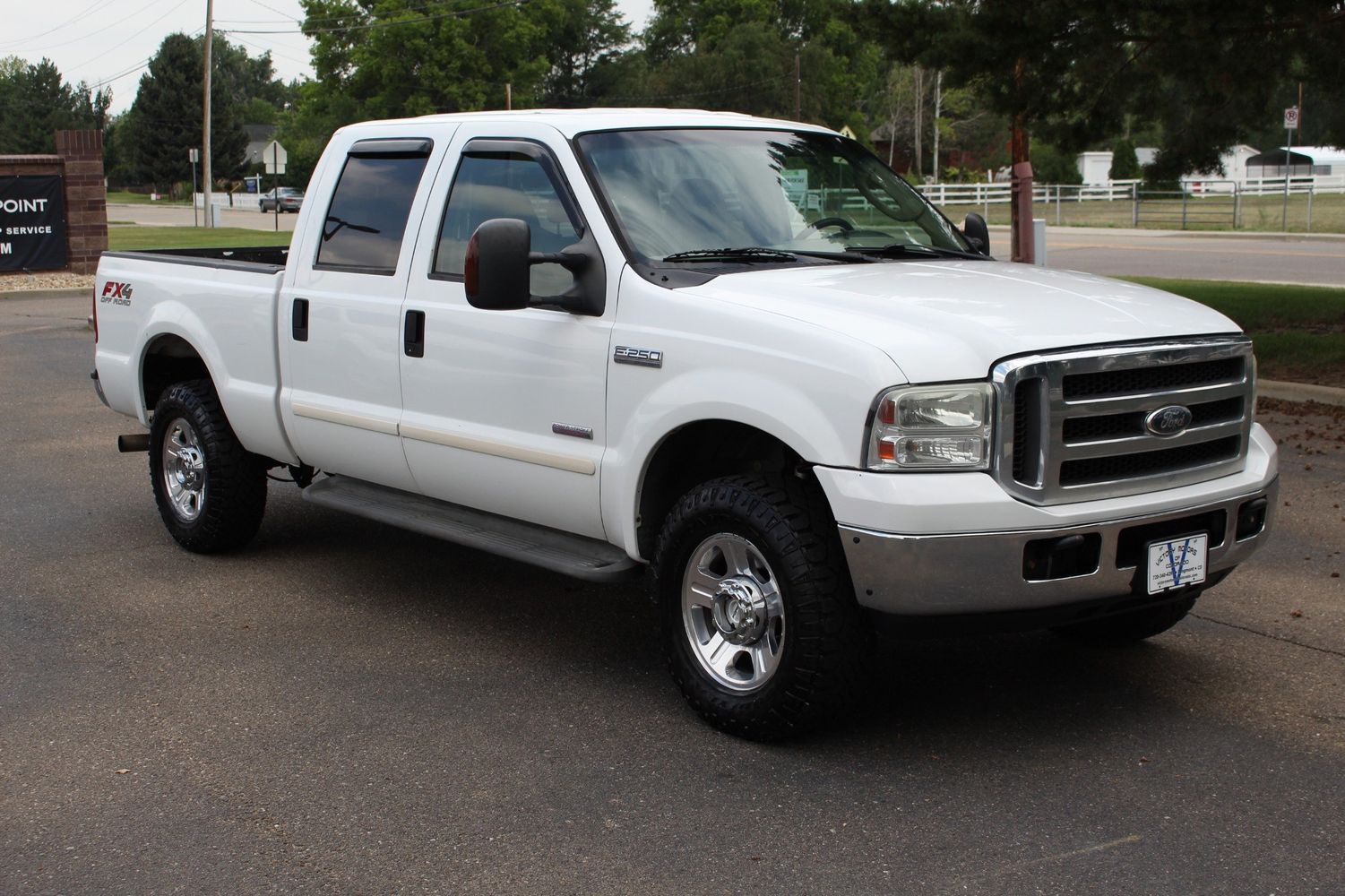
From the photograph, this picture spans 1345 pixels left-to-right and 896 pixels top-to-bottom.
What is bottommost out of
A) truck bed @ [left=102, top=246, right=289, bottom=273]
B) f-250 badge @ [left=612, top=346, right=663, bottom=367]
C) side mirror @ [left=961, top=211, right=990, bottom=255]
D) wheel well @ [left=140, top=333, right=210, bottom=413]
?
wheel well @ [left=140, top=333, right=210, bottom=413]

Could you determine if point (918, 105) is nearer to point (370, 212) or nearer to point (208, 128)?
point (208, 128)

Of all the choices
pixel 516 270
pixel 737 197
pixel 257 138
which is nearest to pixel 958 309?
pixel 737 197

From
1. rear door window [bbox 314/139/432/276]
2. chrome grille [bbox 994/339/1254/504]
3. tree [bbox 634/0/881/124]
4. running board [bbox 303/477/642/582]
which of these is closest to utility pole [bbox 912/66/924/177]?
tree [bbox 634/0/881/124]

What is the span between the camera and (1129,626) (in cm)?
575

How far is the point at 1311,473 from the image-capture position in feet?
29.4

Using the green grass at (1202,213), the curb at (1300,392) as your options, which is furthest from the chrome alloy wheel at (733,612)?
the green grass at (1202,213)

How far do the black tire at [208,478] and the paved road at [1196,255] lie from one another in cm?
1599

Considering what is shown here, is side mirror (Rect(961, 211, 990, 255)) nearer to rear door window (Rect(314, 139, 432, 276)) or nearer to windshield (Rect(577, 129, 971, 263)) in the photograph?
windshield (Rect(577, 129, 971, 263))

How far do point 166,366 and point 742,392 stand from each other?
4.35 metres

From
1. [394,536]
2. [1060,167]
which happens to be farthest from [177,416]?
[1060,167]

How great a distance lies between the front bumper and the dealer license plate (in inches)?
2.0

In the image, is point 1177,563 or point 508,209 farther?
point 508,209

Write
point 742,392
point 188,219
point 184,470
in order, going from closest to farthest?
point 742,392
point 184,470
point 188,219

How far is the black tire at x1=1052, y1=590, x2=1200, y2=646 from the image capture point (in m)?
5.60
